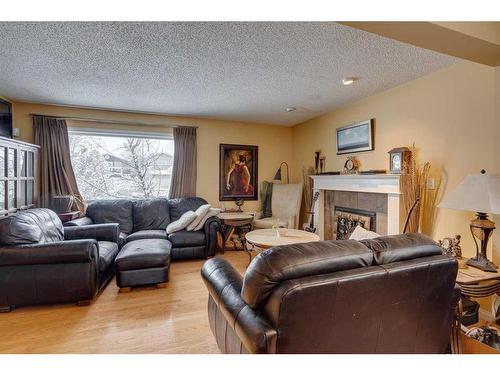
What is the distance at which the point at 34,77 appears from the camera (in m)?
2.77

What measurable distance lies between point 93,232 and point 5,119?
195 centimetres

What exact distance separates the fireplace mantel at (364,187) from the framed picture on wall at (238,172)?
131 cm

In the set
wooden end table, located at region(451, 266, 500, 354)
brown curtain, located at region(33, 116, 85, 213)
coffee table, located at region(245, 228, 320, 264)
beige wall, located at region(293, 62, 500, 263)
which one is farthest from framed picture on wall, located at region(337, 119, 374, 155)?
brown curtain, located at region(33, 116, 85, 213)

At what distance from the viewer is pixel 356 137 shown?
3.63m

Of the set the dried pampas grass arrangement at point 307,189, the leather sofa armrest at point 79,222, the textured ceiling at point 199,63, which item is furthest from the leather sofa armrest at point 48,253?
the dried pampas grass arrangement at point 307,189

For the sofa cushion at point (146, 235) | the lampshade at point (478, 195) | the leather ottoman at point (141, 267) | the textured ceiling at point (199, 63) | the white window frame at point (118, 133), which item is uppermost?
the textured ceiling at point (199, 63)

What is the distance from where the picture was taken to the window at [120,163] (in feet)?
13.6

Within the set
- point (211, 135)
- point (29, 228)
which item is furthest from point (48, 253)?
point (211, 135)

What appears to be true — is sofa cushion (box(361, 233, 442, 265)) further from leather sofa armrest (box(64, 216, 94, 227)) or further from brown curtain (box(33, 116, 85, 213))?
brown curtain (box(33, 116, 85, 213))

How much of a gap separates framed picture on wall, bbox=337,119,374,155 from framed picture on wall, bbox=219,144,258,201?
1.70 m

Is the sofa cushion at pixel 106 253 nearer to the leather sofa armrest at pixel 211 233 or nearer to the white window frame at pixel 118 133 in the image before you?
the leather sofa armrest at pixel 211 233
